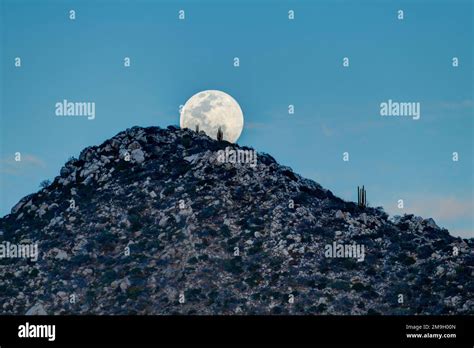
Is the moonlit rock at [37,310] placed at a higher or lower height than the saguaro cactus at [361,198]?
lower

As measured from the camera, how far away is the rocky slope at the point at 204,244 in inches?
2172

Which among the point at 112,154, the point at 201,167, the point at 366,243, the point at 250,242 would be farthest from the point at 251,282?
the point at 112,154

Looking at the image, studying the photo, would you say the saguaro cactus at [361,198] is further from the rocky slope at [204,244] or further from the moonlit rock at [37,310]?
the moonlit rock at [37,310]

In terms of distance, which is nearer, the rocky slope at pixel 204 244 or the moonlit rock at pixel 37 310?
the moonlit rock at pixel 37 310

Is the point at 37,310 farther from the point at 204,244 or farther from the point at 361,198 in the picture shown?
the point at 361,198

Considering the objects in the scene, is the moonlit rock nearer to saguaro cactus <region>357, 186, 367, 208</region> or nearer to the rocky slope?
the rocky slope

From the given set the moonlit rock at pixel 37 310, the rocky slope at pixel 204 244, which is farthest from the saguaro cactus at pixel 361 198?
the moonlit rock at pixel 37 310

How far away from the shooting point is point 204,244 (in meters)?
59.3

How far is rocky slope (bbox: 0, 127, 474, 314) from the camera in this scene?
5516 cm

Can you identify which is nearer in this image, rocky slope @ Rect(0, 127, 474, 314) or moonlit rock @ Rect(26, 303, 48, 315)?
moonlit rock @ Rect(26, 303, 48, 315)

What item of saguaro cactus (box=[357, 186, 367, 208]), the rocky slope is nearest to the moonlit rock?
the rocky slope

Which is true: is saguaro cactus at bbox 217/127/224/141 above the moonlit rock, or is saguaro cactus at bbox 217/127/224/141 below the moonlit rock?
above

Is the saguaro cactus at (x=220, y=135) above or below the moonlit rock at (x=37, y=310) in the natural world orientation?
above
